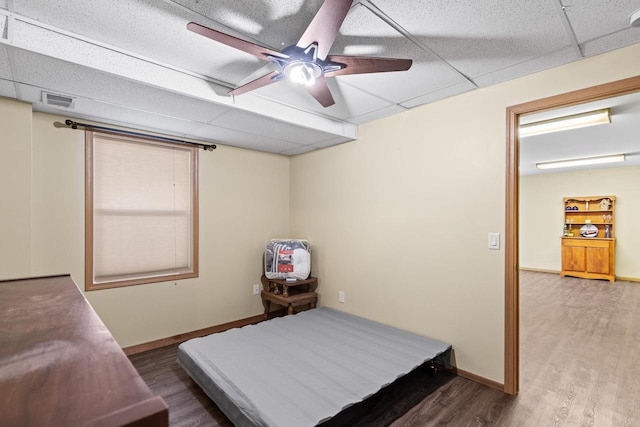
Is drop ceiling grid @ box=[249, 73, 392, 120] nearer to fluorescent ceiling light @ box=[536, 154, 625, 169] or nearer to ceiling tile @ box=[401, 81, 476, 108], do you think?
ceiling tile @ box=[401, 81, 476, 108]

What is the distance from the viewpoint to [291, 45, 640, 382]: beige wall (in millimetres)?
2422

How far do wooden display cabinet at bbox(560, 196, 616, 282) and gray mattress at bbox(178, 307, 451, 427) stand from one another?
649cm

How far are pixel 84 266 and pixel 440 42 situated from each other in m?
3.45

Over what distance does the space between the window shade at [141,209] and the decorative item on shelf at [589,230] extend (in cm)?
845

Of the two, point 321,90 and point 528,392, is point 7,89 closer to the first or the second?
point 321,90

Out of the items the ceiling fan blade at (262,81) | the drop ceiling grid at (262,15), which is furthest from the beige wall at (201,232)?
the drop ceiling grid at (262,15)

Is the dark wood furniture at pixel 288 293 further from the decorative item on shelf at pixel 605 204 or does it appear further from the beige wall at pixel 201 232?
the decorative item on shelf at pixel 605 204

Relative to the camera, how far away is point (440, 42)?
184cm

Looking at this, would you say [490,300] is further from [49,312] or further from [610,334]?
[49,312]

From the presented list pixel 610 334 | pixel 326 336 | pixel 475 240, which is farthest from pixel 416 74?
pixel 610 334

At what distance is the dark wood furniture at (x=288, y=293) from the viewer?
12.0 ft

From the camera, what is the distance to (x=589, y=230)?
7.06 meters

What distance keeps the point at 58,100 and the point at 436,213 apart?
3251 mm

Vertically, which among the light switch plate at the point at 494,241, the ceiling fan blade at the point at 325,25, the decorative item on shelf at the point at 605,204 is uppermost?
the ceiling fan blade at the point at 325,25
